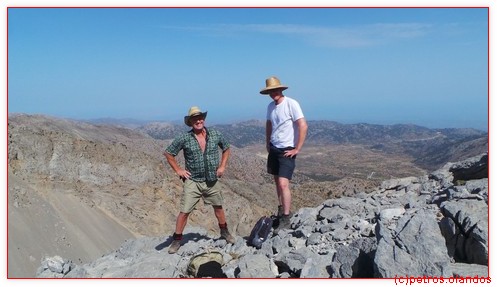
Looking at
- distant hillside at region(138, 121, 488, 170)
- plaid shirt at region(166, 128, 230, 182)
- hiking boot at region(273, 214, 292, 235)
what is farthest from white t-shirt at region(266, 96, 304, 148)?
distant hillside at region(138, 121, 488, 170)

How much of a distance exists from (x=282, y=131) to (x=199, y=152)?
130 centimetres

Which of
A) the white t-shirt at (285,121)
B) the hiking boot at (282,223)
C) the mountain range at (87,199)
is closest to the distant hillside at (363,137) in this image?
the mountain range at (87,199)

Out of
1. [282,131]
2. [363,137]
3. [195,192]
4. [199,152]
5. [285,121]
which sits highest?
[363,137]

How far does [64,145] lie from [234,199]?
29.4 feet

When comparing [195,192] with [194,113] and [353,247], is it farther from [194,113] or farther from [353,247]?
[353,247]

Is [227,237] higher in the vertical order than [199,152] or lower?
lower

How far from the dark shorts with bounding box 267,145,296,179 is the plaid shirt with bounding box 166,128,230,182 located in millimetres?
765

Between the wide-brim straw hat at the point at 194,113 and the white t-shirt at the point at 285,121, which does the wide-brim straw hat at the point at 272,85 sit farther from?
the wide-brim straw hat at the point at 194,113

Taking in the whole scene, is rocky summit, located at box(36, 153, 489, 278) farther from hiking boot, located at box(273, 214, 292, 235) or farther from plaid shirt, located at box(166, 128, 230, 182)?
plaid shirt, located at box(166, 128, 230, 182)

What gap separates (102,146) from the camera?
2302cm

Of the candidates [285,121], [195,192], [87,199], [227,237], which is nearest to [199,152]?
[195,192]

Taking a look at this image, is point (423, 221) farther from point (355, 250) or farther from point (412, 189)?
point (412, 189)

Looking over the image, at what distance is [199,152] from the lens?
6562mm

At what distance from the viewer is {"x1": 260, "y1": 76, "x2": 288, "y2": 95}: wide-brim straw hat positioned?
6360 mm
